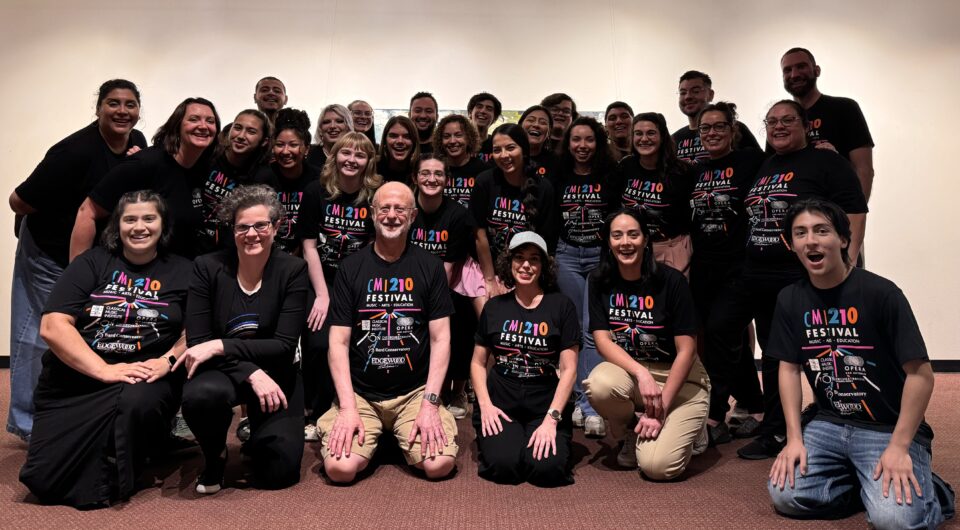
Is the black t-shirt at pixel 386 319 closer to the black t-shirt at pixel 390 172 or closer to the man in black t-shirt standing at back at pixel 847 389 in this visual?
the black t-shirt at pixel 390 172

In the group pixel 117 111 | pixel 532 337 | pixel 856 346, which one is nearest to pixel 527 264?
pixel 532 337

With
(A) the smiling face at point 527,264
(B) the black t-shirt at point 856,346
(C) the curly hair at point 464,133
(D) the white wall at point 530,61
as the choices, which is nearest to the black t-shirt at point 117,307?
(A) the smiling face at point 527,264

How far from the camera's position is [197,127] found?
322 centimetres

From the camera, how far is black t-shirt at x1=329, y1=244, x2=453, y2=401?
3.01 metres

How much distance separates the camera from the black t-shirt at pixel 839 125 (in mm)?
3670

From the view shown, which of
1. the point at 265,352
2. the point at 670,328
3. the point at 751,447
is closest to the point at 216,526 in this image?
the point at 265,352

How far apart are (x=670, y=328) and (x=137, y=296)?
2.25 metres

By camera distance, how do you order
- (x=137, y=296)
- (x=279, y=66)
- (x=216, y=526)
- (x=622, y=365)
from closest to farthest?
(x=216, y=526), (x=137, y=296), (x=622, y=365), (x=279, y=66)

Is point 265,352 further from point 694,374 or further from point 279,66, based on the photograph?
point 279,66

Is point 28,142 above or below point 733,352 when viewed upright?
above

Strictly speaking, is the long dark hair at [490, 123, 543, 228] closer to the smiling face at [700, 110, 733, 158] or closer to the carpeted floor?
the smiling face at [700, 110, 733, 158]

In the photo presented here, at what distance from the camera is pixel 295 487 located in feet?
9.08

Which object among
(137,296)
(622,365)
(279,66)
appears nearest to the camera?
(137,296)

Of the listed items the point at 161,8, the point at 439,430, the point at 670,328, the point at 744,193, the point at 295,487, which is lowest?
the point at 295,487
